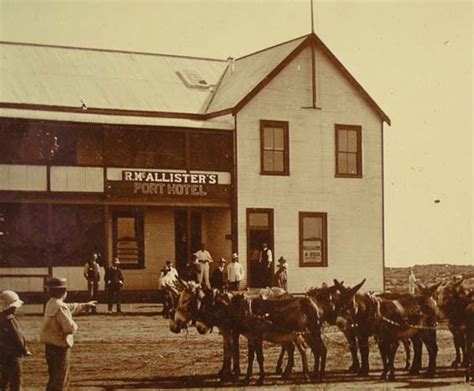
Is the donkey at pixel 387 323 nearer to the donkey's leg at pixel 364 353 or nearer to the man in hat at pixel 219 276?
the donkey's leg at pixel 364 353

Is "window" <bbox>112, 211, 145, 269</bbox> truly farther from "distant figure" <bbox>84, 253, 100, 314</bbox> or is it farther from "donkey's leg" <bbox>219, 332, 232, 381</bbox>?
"donkey's leg" <bbox>219, 332, 232, 381</bbox>

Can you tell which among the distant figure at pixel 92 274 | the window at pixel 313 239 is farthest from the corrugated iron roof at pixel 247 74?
the distant figure at pixel 92 274

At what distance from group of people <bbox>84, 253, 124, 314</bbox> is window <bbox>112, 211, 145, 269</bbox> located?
5.47 feet

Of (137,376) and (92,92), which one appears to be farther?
(92,92)

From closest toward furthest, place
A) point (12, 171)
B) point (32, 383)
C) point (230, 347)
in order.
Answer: point (32, 383) → point (230, 347) → point (12, 171)

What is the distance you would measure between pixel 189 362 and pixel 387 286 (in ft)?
52.5

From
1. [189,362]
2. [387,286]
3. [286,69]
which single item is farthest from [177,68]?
[189,362]

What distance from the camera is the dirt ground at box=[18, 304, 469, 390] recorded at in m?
13.2

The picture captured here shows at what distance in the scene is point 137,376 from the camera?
1388 centimetres

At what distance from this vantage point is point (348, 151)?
30078 mm

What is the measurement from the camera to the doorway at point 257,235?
28.2 metres

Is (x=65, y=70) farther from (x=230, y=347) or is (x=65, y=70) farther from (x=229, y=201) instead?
(x=230, y=347)

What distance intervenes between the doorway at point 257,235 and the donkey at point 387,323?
44.5ft

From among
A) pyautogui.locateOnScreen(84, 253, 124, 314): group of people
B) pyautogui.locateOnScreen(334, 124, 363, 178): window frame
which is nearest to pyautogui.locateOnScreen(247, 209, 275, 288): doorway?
pyautogui.locateOnScreen(334, 124, 363, 178): window frame
